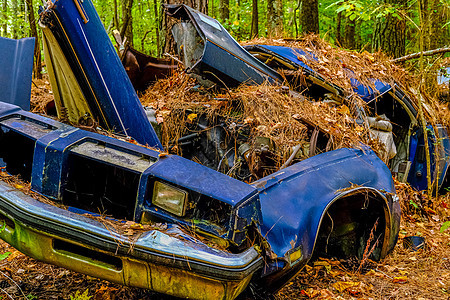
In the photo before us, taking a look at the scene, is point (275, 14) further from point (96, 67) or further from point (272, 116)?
point (96, 67)

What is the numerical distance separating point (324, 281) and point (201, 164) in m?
1.24

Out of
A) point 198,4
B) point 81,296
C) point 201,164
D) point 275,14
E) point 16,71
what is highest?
point 275,14

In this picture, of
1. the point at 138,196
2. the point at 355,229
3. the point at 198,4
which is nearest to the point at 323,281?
the point at 355,229

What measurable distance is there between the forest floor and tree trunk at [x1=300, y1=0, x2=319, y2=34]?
6535 millimetres

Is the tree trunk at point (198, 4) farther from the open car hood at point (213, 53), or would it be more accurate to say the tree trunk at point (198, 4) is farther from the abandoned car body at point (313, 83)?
the open car hood at point (213, 53)

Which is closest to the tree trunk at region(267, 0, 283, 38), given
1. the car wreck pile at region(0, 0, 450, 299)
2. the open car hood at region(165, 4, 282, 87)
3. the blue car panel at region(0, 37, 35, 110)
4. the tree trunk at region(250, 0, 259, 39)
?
the tree trunk at region(250, 0, 259, 39)

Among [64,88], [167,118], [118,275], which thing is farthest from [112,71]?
[118,275]

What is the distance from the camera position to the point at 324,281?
279 cm

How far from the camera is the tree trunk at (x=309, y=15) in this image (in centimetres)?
866

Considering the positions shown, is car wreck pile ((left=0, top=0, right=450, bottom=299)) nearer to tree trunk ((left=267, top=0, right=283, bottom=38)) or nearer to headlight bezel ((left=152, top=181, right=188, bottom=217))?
headlight bezel ((left=152, top=181, right=188, bottom=217))

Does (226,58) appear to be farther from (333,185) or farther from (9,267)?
(9,267)

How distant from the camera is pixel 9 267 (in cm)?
270

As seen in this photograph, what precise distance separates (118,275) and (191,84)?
255 centimetres

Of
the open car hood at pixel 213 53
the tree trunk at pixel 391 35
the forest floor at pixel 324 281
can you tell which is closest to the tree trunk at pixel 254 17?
the tree trunk at pixel 391 35
